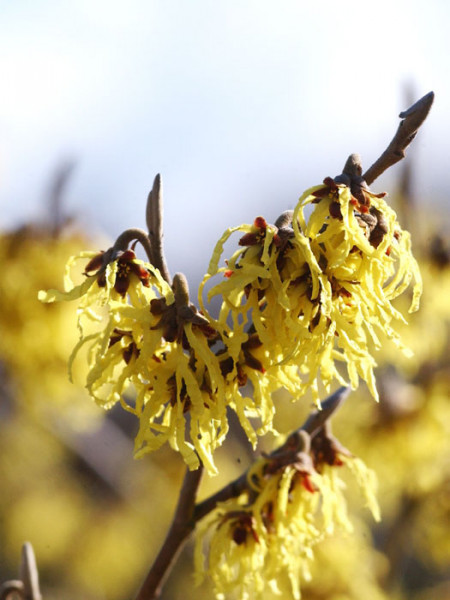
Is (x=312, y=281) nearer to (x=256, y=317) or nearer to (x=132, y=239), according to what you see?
(x=256, y=317)

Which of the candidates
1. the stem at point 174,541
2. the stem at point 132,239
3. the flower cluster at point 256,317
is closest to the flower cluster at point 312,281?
the flower cluster at point 256,317

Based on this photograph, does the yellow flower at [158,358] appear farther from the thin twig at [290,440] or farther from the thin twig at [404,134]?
the thin twig at [404,134]

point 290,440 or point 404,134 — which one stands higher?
point 404,134

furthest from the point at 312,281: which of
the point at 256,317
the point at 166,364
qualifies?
the point at 166,364

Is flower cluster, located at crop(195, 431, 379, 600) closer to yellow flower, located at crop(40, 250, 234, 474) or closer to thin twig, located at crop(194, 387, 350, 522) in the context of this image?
thin twig, located at crop(194, 387, 350, 522)

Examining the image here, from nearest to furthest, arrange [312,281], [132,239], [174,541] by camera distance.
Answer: [312,281] → [132,239] → [174,541]

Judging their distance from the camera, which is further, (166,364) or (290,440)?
(290,440)

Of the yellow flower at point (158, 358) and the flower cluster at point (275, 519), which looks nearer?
the yellow flower at point (158, 358)
